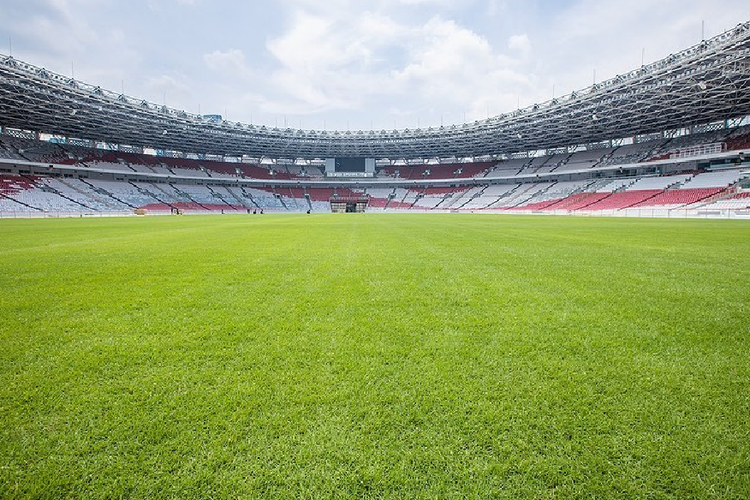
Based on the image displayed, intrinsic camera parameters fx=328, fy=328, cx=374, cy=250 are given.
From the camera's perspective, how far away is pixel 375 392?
2.16 metres

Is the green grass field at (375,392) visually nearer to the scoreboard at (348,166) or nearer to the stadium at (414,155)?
the stadium at (414,155)

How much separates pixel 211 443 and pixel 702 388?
121 inches

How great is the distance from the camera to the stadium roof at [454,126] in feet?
92.7

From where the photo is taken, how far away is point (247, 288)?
476 centimetres

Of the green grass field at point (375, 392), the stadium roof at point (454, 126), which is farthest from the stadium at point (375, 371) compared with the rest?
the stadium roof at point (454, 126)

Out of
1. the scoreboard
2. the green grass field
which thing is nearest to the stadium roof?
the scoreboard

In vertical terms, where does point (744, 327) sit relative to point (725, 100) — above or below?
below

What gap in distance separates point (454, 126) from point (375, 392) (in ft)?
184

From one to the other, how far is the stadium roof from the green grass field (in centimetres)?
3515

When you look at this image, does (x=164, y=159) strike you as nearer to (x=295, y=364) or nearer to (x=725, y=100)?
(x=295, y=364)

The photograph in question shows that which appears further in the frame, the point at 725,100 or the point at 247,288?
the point at 725,100

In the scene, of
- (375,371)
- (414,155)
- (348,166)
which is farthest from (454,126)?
(375,371)

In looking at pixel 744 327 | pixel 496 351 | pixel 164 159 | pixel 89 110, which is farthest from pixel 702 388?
pixel 164 159

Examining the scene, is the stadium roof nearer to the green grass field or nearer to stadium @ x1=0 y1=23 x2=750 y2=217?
stadium @ x1=0 y1=23 x2=750 y2=217
